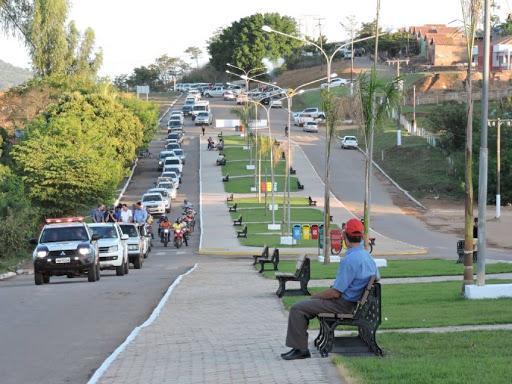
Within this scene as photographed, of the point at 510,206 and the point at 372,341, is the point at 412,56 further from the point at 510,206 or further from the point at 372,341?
the point at 372,341

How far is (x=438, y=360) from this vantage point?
37.3 feet

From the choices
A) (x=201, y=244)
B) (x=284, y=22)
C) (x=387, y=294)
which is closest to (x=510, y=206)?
(x=201, y=244)

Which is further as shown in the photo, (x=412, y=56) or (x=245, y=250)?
(x=412, y=56)

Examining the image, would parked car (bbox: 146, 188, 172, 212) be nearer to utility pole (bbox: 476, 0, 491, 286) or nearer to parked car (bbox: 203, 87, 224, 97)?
utility pole (bbox: 476, 0, 491, 286)

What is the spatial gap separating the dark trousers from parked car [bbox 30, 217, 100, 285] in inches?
692

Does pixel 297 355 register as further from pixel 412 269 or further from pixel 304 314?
pixel 412 269

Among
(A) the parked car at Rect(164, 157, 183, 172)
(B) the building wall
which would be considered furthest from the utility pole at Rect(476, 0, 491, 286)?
(B) the building wall

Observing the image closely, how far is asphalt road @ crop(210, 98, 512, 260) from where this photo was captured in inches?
2088

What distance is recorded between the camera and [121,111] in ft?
274

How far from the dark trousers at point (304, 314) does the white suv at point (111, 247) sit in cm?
2043

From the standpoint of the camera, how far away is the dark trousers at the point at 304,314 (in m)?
12.2

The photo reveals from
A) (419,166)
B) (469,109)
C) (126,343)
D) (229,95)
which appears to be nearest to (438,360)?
(126,343)

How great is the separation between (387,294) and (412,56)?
14066cm

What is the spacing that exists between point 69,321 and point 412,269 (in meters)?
15.9
